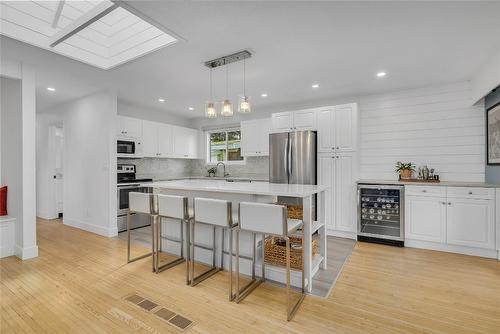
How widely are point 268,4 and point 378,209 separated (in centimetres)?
343

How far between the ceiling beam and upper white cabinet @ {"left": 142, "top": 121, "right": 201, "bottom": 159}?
2.60 metres

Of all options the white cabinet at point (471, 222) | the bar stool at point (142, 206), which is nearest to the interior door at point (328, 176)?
the white cabinet at point (471, 222)

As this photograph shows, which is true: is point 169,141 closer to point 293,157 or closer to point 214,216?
point 293,157

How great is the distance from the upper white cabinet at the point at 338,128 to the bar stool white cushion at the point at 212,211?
2669 mm

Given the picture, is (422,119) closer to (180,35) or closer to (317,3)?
(317,3)

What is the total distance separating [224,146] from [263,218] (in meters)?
4.46

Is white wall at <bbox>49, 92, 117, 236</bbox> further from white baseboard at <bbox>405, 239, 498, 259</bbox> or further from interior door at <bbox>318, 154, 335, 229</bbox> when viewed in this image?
white baseboard at <bbox>405, 239, 498, 259</bbox>

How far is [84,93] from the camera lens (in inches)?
174

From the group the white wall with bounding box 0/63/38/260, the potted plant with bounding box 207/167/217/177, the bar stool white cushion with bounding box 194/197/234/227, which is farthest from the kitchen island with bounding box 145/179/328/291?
the potted plant with bounding box 207/167/217/177

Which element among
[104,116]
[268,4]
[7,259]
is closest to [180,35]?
[268,4]

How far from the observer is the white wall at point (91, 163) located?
4207 millimetres

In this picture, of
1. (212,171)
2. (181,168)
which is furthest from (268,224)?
(181,168)

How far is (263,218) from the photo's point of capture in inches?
84.1

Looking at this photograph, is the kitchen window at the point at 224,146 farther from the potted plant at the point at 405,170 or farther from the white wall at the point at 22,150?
the white wall at the point at 22,150
